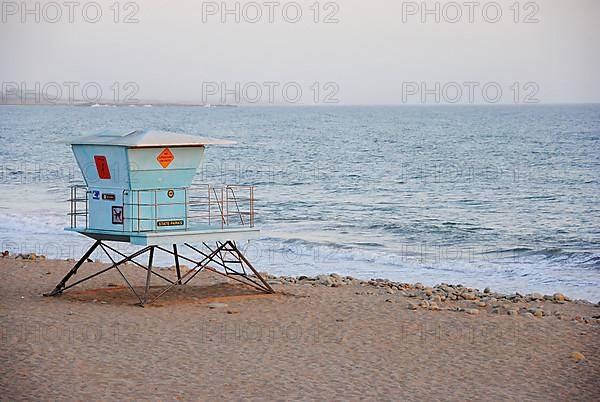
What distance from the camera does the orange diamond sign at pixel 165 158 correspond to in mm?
17203

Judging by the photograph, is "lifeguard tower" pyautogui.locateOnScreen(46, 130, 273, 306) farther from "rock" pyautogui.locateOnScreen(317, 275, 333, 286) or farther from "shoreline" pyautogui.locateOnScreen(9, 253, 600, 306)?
"shoreline" pyautogui.locateOnScreen(9, 253, 600, 306)

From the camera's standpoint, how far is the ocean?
26.5m

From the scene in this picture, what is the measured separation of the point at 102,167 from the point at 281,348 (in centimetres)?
528

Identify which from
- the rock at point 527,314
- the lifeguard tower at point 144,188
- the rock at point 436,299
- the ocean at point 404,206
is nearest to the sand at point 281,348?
the rock at point 527,314

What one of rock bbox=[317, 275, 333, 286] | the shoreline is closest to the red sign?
the shoreline

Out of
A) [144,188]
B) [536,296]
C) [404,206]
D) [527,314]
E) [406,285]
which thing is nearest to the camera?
[144,188]

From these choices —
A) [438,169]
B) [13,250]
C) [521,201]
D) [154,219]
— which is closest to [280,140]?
[438,169]

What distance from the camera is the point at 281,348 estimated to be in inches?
563

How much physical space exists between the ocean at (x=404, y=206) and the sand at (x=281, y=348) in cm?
389

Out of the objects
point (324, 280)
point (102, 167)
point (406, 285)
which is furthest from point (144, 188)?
point (406, 285)

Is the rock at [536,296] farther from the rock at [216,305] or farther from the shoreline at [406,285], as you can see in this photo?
the rock at [216,305]

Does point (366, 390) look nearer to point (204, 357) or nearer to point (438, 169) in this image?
point (204, 357)

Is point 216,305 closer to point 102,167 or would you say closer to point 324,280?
point 102,167

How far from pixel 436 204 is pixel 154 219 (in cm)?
2898
